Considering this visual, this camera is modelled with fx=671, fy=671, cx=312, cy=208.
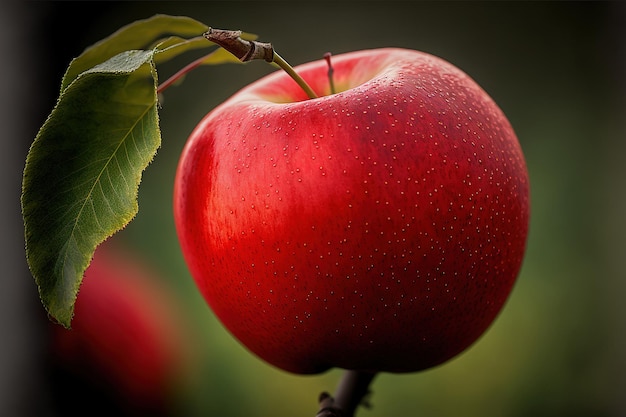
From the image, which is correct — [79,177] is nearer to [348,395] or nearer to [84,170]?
[84,170]

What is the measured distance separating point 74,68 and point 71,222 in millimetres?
82

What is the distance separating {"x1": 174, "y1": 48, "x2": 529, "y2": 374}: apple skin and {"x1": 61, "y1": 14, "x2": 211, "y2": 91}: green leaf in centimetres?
5

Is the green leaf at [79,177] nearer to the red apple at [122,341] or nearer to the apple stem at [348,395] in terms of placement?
the apple stem at [348,395]

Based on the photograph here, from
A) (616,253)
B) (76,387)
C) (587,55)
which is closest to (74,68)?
(76,387)

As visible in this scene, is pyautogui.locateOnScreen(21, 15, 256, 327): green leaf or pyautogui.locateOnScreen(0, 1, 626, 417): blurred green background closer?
pyautogui.locateOnScreen(21, 15, 256, 327): green leaf

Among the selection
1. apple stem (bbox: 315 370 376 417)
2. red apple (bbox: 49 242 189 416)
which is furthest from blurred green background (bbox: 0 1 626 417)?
apple stem (bbox: 315 370 376 417)

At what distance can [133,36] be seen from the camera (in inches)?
14.0

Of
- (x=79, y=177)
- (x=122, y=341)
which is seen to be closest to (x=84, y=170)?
(x=79, y=177)

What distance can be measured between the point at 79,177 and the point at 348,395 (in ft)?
0.62

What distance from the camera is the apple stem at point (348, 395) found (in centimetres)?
37

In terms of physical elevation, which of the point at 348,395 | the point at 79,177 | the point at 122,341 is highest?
the point at 79,177

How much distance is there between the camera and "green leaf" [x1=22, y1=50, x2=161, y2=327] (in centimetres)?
29

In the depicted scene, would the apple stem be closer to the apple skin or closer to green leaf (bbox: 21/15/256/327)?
the apple skin

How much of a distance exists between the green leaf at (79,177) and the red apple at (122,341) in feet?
2.07
